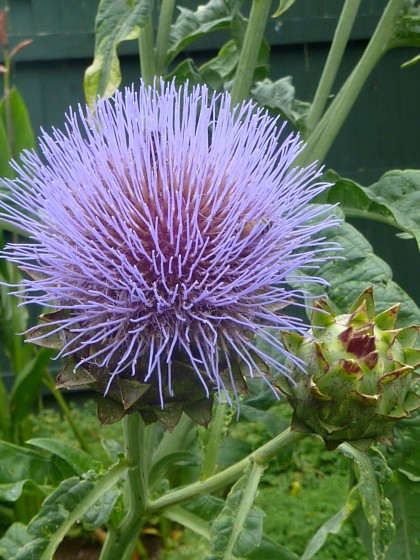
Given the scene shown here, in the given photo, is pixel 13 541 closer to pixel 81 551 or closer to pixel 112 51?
pixel 81 551


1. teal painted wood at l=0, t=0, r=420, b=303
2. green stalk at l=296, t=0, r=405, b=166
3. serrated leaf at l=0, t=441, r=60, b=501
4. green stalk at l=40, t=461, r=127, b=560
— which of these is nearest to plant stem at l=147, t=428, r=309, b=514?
green stalk at l=40, t=461, r=127, b=560

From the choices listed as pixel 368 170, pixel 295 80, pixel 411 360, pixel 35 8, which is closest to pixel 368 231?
pixel 368 170

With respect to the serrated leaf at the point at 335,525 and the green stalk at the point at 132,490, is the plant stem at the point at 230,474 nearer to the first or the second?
the green stalk at the point at 132,490

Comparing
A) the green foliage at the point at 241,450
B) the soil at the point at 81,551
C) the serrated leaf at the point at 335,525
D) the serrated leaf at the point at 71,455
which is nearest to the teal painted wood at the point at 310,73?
the green foliage at the point at 241,450

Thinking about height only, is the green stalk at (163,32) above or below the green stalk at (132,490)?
above

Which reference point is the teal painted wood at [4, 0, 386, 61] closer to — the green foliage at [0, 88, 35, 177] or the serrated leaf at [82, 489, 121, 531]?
the green foliage at [0, 88, 35, 177]
